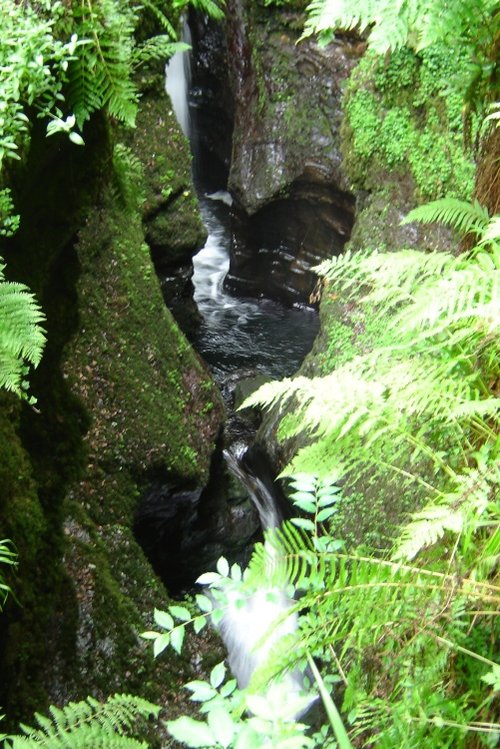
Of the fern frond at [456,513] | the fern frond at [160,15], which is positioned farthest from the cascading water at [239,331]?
the fern frond at [160,15]

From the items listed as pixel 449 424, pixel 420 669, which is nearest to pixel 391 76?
pixel 449 424

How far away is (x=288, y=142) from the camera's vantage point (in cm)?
1103

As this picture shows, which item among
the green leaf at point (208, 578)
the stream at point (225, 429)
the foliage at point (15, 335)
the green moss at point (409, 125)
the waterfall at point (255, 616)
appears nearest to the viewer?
the green leaf at point (208, 578)

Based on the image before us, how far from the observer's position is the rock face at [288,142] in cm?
1061

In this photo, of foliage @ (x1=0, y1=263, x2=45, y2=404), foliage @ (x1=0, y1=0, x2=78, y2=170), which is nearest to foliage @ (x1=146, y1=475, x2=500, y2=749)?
foliage @ (x1=0, y1=263, x2=45, y2=404)

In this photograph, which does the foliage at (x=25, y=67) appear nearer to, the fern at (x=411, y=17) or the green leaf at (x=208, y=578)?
the fern at (x=411, y=17)

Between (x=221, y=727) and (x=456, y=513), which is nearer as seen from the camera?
(x=221, y=727)

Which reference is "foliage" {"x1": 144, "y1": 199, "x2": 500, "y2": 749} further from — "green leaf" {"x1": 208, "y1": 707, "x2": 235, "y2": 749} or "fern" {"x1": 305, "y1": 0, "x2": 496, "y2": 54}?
"fern" {"x1": 305, "y1": 0, "x2": 496, "y2": 54}

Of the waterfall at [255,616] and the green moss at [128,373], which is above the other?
the green moss at [128,373]

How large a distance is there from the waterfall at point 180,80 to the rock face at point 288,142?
1.74 meters

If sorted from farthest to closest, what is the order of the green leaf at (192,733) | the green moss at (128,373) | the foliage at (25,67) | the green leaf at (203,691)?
the green moss at (128,373) → the foliage at (25,67) → the green leaf at (203,691) → the green leaf at (192,733)

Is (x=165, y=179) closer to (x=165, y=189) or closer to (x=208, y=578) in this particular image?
(x=165, y=189)

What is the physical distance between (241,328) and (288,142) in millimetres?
3195

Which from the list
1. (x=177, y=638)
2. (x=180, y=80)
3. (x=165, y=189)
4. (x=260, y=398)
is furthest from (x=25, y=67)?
(x=180, y=80)
